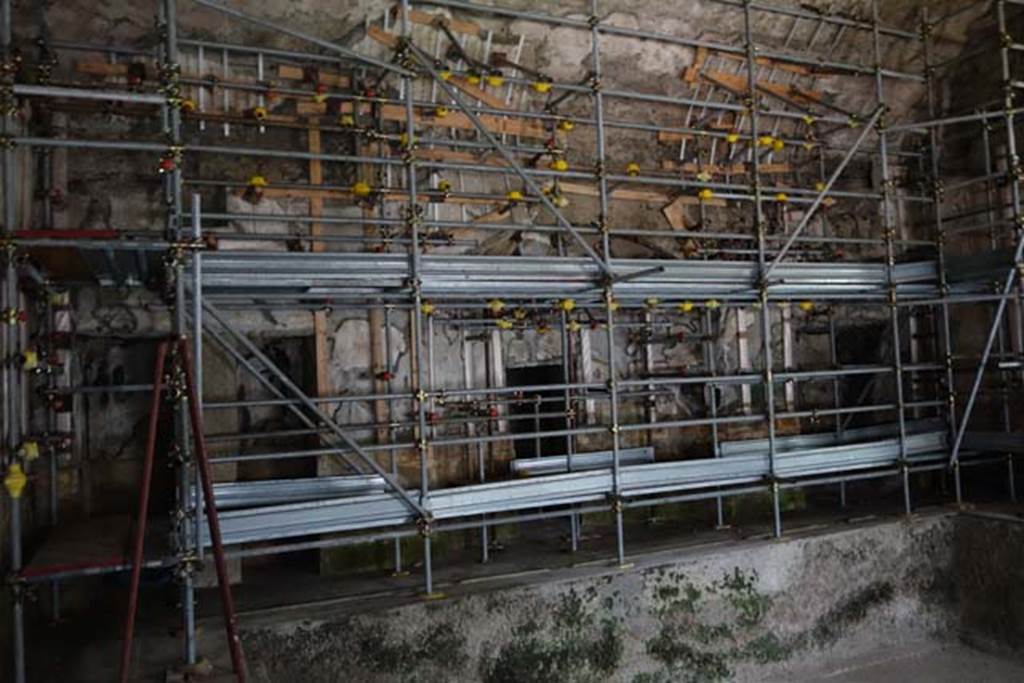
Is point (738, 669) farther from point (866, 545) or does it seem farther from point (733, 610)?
point (866, 545)

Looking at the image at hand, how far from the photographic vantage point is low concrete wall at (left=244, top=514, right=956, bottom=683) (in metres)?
4.62

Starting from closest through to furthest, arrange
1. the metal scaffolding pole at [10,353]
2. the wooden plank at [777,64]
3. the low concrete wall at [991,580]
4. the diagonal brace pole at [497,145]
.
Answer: the metal scaffolding pole at [10,353], the diagonal brace pole at [497,145], the low concrete wall at [991,580], the wooden plank at [777,64]

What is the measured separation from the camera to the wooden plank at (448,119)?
633 cm

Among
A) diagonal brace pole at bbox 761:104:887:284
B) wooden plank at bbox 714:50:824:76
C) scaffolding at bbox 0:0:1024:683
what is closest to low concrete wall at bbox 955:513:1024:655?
scaffolding at bbox 0:0:1024:683

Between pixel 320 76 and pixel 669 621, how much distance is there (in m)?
5.37

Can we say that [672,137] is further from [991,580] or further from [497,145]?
[991,580]

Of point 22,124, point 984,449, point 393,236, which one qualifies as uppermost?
point 22,124

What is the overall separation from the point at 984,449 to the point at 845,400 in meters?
1.89

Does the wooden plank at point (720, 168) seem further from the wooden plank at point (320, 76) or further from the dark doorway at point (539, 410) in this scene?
the wooden plank at point (320, 76)

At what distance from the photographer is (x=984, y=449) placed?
6.97 metres

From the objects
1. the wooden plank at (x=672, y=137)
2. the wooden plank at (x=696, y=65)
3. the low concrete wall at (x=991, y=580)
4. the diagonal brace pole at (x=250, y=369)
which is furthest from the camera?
the wooden plank at (x=672, y=137)

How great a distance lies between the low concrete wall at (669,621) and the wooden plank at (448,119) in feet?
13.4

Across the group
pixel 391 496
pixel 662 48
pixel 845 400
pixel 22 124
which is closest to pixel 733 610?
pixel 391 496

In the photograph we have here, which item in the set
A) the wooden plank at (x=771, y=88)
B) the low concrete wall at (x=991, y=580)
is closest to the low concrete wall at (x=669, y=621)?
the low concrete wall at (x=991, y=580)
